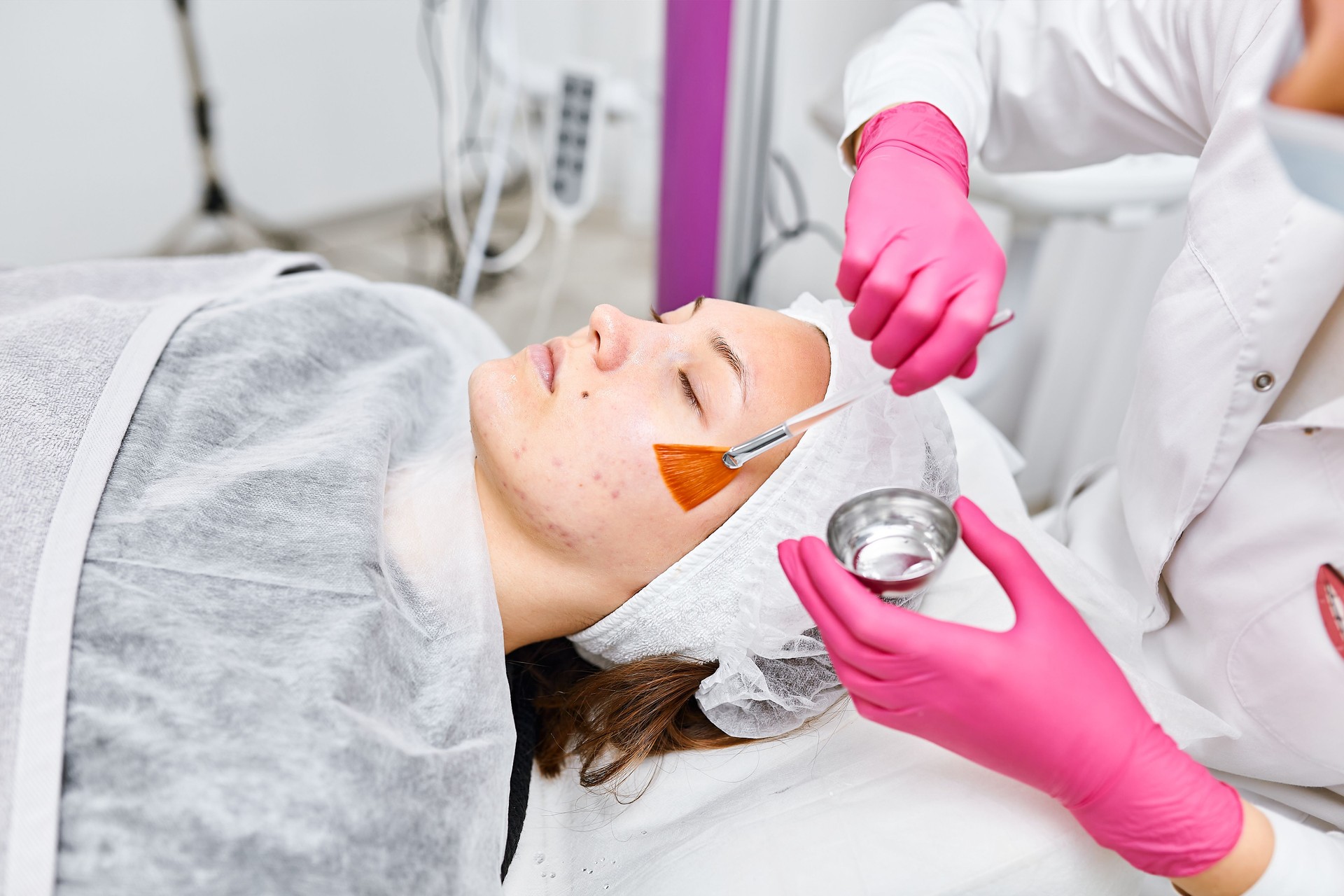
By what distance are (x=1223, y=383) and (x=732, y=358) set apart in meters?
0.47

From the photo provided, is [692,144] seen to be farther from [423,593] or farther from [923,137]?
[423,593]

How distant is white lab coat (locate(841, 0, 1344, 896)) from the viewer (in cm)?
78

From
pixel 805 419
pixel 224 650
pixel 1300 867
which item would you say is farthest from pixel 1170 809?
pixel 224 650

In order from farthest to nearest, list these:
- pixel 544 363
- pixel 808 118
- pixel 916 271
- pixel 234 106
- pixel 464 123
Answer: pixel 464 123 < pixel 234 106 < pixel 808 118 < pixel 544 363 < pixel 916 271

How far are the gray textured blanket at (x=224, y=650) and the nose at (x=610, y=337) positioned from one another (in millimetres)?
228

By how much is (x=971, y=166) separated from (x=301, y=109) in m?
2.22

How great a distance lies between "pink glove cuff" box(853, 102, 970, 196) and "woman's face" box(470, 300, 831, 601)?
0.74 ft

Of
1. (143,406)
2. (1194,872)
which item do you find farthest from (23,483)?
(1194,872)

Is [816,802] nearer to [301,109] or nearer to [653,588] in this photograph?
[653,588]

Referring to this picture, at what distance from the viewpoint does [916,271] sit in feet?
2.59

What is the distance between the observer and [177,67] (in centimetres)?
244

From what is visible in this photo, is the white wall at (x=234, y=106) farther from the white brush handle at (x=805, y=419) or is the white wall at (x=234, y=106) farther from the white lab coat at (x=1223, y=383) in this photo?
the white brush handle at (x=805, y=419)

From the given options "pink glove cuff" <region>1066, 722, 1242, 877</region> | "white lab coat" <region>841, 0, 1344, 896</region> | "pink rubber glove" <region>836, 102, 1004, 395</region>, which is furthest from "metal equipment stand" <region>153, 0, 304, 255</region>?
"pink glove cuff" <region>1066, 722, 1242, 877</region>

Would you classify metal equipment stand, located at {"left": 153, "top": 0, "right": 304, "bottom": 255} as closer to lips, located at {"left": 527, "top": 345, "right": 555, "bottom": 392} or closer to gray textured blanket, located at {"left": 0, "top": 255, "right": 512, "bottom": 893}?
gray textured blanket, located at {"left": 0, "top": 255, "right": 512, "bottom": 893}
